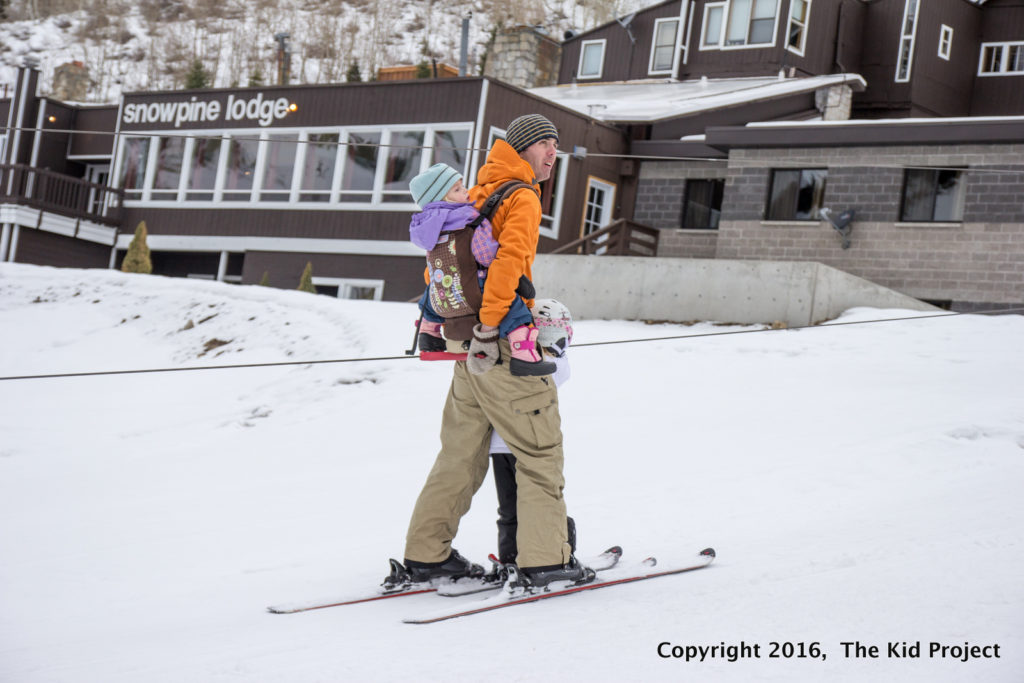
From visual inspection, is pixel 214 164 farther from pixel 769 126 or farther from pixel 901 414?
pixel 901 414

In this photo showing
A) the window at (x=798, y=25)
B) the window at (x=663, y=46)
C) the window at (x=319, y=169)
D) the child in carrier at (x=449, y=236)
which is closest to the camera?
the child in carrier at (x=449, y=236)

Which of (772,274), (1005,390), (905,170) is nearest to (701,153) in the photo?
(905,170)

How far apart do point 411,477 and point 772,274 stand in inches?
317

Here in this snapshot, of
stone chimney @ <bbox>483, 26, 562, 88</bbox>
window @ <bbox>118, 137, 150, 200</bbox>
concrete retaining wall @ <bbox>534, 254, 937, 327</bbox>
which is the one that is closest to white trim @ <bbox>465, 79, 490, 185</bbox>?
concrete retaining wall @ <bbox>534, 254, 937, 327</bbox>

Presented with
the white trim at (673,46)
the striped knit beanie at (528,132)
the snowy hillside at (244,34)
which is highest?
the snowy hillside at (244,34)

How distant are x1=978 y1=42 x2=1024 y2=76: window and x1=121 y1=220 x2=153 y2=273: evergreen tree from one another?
2100 cm

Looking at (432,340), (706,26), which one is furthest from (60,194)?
(432,340)

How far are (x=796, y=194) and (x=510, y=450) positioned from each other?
602 inches

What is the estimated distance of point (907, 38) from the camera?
26.5 metres

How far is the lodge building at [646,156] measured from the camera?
1736 centimetres

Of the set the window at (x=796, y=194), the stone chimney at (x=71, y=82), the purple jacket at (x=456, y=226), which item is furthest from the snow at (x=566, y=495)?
the stone chimney at (x=71, y=82)

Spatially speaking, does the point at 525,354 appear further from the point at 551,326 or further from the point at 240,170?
the point at 240,170

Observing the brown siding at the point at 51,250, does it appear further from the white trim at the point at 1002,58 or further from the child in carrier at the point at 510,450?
the child in carrier at the point at 510,450

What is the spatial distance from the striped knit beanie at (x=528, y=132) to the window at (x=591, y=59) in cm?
2631
